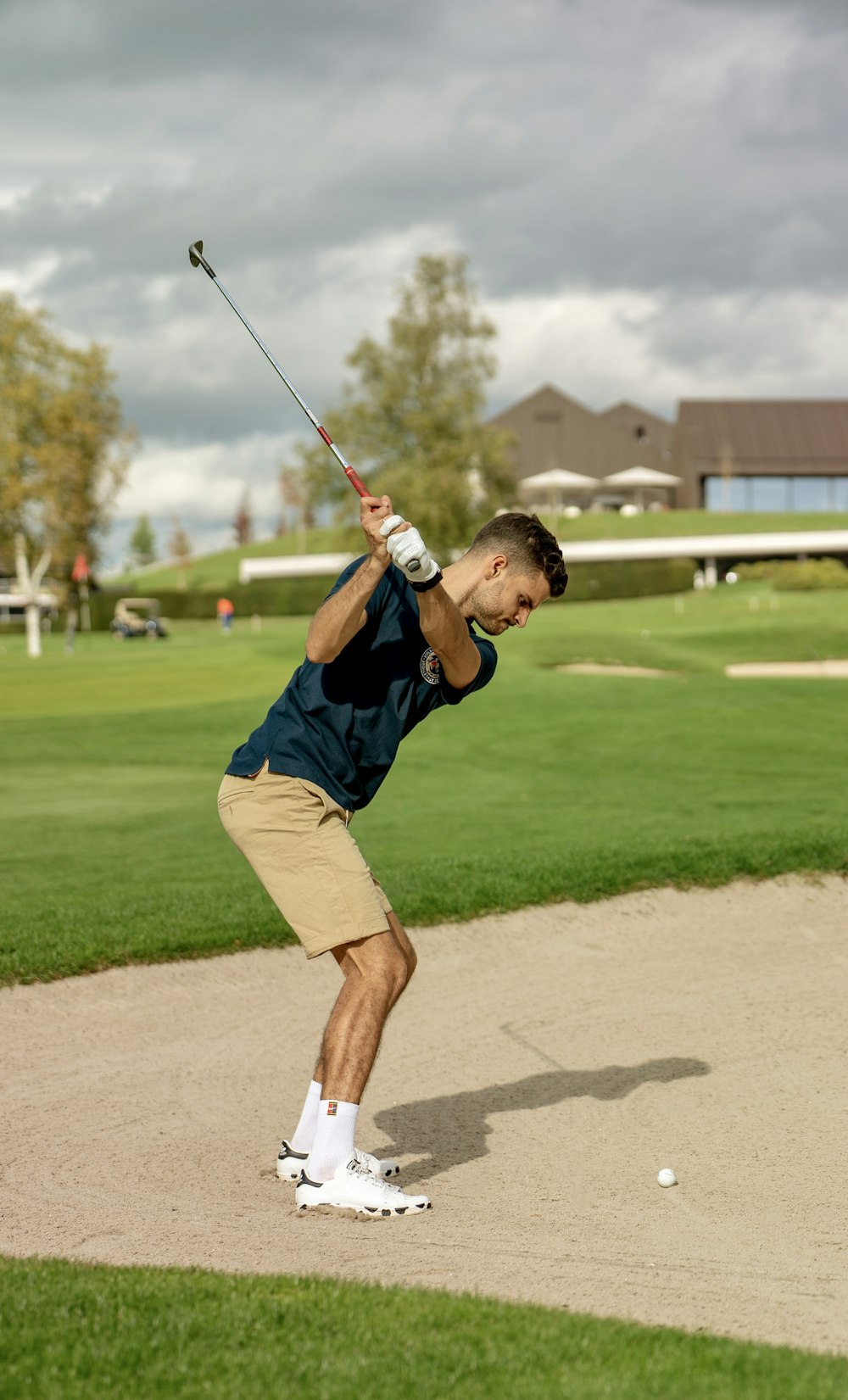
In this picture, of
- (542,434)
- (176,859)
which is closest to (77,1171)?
(176,859)

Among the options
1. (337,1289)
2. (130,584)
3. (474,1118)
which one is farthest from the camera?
(130,584)

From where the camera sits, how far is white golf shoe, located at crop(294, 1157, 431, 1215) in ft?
17.3

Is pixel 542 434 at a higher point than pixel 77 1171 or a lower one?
higher

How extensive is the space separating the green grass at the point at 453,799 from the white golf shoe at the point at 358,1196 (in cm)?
354

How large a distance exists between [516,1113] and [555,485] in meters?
96.6

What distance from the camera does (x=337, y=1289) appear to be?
4223 millimetres

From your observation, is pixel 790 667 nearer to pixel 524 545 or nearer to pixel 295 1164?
pixel 295 1164

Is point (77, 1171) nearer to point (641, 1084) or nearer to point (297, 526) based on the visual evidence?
point (641, 1084)

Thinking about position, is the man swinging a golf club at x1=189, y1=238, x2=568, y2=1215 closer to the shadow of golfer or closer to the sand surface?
the sand surface

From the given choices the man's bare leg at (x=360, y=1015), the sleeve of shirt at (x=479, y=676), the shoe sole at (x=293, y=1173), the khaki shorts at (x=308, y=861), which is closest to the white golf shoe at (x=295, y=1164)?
the shoe sole at (x=293, y=1173)

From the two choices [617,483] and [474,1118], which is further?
[617,483]

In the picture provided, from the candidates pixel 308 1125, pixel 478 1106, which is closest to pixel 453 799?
pixel 478 1106

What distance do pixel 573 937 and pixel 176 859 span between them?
4.17 m

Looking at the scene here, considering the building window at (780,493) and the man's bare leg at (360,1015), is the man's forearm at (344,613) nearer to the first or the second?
the man's bare leg at (360,1015)
